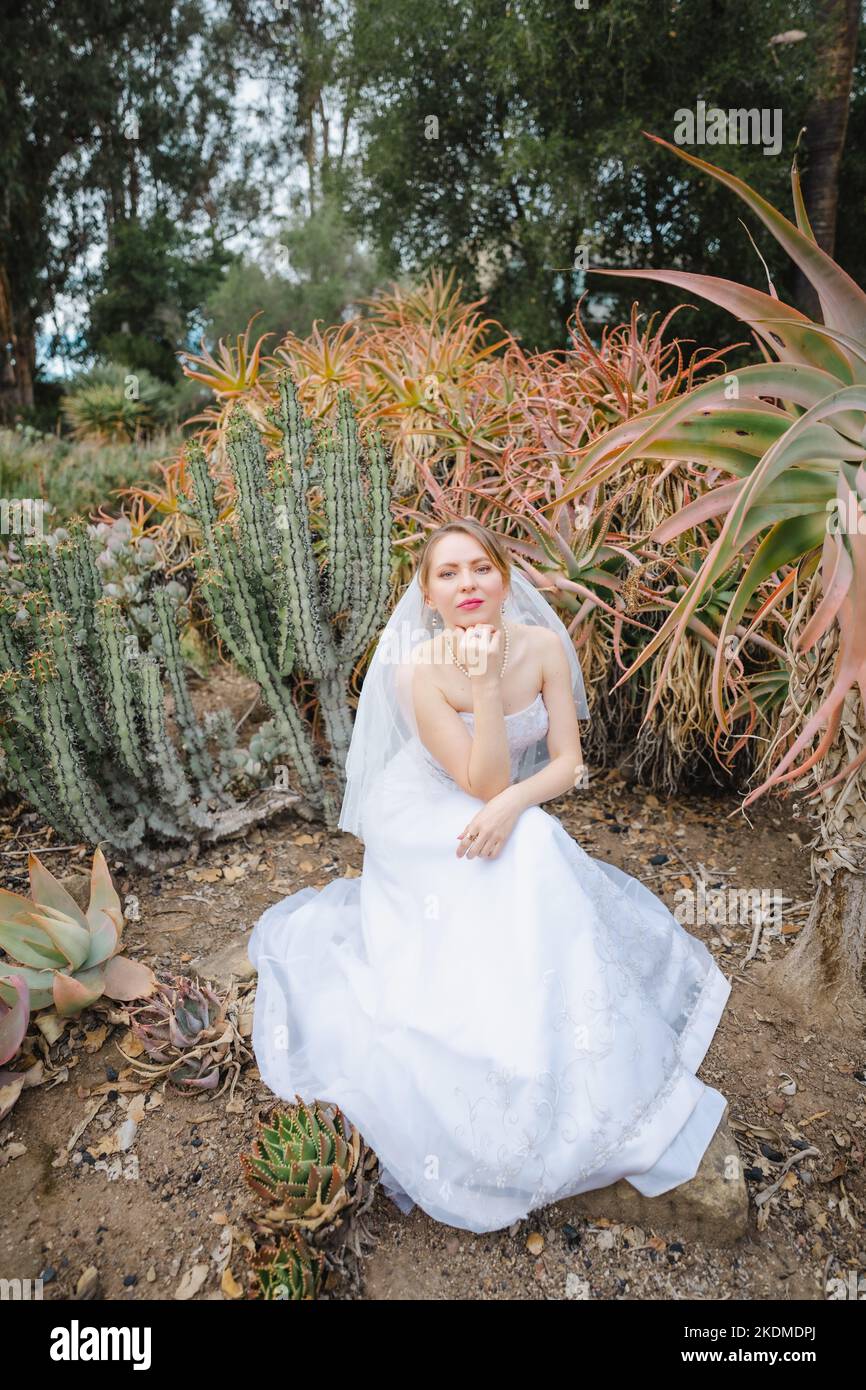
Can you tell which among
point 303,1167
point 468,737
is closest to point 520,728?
point 468,737

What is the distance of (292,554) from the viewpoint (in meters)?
3.07

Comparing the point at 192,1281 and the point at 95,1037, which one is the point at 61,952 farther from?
the point at 192,1281

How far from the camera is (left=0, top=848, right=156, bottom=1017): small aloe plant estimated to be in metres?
2.30

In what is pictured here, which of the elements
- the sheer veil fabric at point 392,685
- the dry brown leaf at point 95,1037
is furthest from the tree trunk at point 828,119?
the dry brown leaf at point 95,1037

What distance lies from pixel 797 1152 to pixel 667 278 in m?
2.10

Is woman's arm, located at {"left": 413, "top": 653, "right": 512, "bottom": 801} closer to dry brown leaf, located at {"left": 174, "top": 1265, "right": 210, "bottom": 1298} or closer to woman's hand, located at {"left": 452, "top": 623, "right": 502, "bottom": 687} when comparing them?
woman's hand, located at {"left": 452, "top": 623, "right": 502, "bottom": 687}

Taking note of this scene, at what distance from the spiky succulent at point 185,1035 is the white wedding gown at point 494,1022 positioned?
143 mm

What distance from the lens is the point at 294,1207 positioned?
1.72 meters

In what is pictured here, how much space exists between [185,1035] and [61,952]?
1.55 feet

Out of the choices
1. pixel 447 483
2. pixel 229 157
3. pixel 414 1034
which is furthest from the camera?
pixel 229 157

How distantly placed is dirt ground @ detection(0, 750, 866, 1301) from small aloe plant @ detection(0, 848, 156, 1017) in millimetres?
127

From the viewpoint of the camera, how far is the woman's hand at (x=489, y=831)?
82.0 inches

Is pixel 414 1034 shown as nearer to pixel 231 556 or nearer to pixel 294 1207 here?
pixel 294 1207
